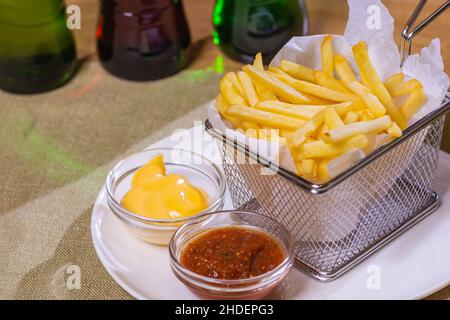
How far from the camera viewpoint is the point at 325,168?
123cm

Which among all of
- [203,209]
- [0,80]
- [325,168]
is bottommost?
[0,80]

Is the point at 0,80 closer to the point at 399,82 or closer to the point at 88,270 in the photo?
the point at 88,270

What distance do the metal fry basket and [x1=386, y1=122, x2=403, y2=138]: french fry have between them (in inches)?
0.8

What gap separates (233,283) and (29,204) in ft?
1.88

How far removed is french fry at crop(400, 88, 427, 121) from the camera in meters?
1.34

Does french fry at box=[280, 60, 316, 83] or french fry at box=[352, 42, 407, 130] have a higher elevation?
french fry at box=[352, 42, 407, 130]

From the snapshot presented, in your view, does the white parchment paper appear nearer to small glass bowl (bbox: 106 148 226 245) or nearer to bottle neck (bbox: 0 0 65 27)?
small glass bowl (bbox: 106 148 226 245)

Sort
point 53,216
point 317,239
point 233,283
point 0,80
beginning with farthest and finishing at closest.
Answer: point 0,80
point 53,216
point 317,239
point 233,283

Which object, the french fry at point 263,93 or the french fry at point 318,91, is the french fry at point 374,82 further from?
the french fry at point 263,93

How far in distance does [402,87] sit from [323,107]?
152mm

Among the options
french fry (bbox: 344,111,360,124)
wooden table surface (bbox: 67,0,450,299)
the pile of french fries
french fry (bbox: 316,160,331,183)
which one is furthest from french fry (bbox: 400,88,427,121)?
wooden table surface (bbox: 67,0,450,299)

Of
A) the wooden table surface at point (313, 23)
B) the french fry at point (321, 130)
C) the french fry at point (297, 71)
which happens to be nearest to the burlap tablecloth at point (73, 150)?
the wooden table surface at point (313, 23)
